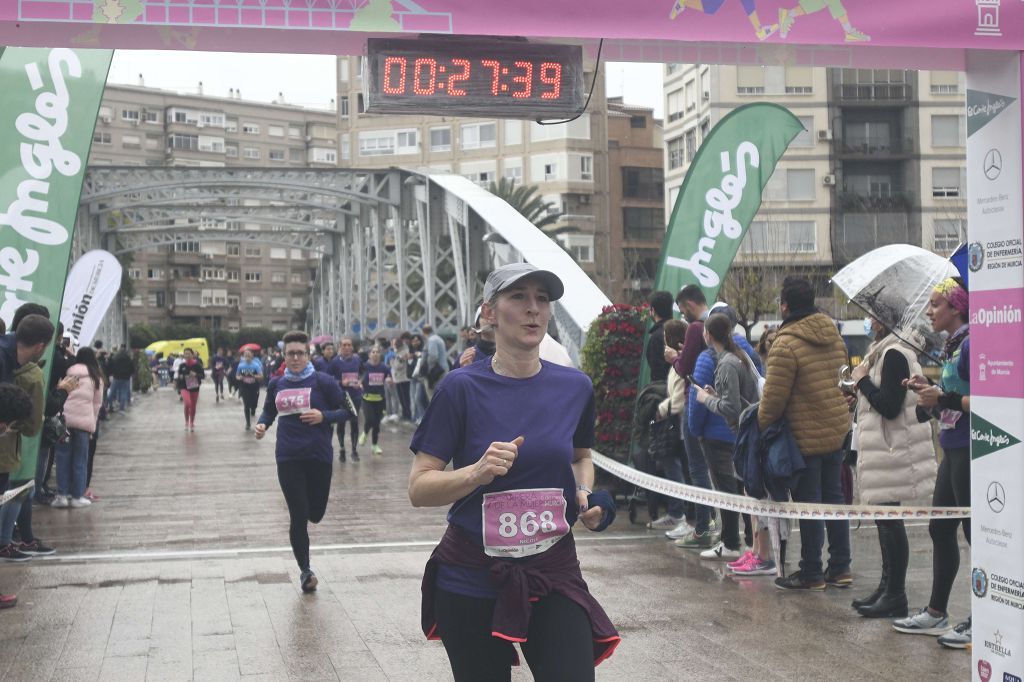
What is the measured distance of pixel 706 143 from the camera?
12.3 meters

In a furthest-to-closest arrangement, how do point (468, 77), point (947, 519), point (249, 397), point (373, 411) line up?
point (249, 397) < point (373, 411) < point (947, 519) < point (468, 77)

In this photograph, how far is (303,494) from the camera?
8.88m

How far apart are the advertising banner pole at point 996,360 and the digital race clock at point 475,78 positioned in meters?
1.90

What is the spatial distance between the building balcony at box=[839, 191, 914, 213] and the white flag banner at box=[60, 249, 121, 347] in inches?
2012

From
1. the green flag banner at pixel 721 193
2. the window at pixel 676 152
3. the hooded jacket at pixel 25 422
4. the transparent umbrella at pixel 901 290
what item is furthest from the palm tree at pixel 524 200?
the transparent umbrella at pixel 901 290

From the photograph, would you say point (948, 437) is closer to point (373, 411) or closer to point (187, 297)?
point (373, 411)

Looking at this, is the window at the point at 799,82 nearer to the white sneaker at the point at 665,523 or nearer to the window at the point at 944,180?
the window at the point at 944,180

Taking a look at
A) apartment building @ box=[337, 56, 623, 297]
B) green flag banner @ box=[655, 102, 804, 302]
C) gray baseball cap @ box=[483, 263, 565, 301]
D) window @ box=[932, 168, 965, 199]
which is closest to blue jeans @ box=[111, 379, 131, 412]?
green flag banner @ box=[655, 102, 804, 302]

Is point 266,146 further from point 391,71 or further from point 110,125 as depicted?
point 391,71

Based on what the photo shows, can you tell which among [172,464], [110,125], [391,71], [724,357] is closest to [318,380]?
[724,357]

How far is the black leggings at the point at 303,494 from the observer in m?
8.80

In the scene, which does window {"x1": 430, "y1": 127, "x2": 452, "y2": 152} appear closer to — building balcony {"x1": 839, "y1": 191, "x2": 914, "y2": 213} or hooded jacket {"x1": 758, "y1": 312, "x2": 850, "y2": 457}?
building balcony {"x1": 839, "y1": 191, "x2": 914, "y2": 213}

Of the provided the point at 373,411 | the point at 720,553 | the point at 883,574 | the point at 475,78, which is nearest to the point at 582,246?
the point at 373,411

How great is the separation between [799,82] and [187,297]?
71359mm
